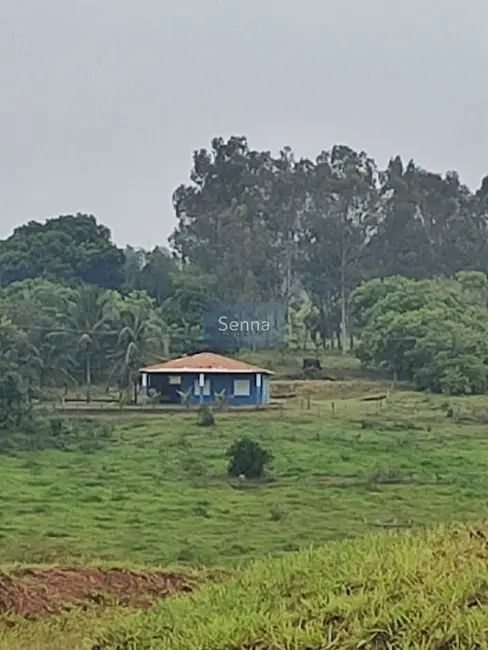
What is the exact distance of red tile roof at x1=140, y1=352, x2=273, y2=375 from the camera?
3325cm

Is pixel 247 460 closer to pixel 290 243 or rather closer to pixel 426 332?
pixel 426 332

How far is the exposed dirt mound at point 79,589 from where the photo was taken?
793 centimetres

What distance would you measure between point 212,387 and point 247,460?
482 inches

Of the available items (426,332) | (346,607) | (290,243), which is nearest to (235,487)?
(426,332)

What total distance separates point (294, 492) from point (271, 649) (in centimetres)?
1613

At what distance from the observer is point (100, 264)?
4697cm

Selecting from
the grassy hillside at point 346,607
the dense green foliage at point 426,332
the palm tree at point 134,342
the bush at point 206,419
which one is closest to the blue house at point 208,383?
the palm tree at point 134,342

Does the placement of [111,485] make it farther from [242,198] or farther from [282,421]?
[242,198]

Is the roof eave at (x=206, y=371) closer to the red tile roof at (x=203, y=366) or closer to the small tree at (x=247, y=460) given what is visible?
the red tile roof at (x=203, y=366)

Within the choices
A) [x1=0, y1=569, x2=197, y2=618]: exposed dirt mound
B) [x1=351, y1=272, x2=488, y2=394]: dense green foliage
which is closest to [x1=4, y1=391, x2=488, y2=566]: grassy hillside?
[x1=0, y1=569, x2=197, y2=618]: exposed dirt mound

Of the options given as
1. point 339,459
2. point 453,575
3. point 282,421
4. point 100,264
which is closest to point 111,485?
point 339,459

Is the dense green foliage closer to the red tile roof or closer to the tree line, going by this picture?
the tree line

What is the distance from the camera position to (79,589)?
853cm

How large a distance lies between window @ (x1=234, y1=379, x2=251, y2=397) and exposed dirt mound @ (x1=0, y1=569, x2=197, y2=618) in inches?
955
